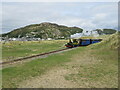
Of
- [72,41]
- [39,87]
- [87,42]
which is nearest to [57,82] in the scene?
[39,87]

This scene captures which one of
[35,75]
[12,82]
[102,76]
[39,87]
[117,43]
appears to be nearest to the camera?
[39,87]

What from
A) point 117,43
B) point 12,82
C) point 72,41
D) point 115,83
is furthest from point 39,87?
point 72,41

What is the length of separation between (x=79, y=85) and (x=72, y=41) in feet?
152

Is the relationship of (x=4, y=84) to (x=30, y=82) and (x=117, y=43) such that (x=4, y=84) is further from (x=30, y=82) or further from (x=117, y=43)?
(x=117, y=43)

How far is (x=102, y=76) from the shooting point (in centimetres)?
1316

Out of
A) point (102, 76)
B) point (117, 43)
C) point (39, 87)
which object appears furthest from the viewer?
point (117, 43)

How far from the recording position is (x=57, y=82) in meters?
11.8

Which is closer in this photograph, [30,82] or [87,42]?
[30,82]

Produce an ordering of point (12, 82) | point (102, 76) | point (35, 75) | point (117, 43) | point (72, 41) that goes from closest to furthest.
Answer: point (12, 82) < point (102, 76) < point (35, 75) < point (117, 43) < point (72, 41)

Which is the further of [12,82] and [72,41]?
[72,41]

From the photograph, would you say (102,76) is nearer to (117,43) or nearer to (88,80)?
(88,80)

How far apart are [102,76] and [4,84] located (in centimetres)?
881

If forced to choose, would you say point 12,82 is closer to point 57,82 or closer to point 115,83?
point 57,82

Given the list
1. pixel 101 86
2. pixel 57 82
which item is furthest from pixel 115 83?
pixel 57 82
